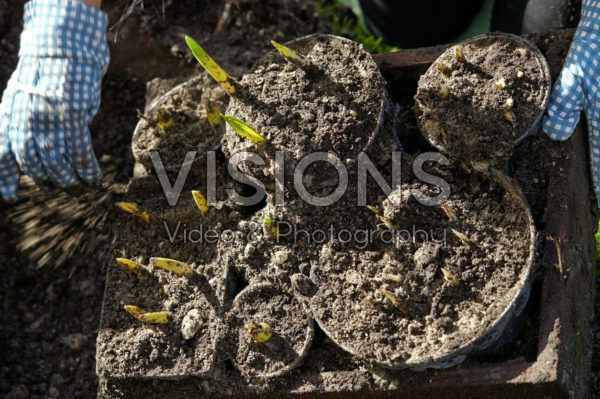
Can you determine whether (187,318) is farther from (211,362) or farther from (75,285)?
(75,285)

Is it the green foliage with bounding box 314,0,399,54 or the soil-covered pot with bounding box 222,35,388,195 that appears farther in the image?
the green foliage with bounding box 314,0,399,54

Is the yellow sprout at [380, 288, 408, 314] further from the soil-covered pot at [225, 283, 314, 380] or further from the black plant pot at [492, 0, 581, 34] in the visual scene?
the black plant pot at [492, 0, 581, 34]

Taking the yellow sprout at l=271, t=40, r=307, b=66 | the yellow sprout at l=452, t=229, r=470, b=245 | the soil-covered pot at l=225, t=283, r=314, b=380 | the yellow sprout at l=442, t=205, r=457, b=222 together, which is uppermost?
the yellow sprout at l=271, t=40, r=307, b=66

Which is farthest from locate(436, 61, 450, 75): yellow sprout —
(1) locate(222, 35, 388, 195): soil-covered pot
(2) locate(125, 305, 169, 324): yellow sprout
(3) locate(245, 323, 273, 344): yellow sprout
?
(2) locate(125, 305, 169, 324): yellow sprout

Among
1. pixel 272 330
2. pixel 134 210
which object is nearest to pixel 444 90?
pixel 272 330

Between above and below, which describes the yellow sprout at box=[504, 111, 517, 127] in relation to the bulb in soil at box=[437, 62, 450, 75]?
below

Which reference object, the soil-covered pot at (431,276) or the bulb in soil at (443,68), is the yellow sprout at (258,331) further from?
the bulb in soil at (443,68)

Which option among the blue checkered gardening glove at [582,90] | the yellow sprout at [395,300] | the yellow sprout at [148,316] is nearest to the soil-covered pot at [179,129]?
the yellow sprout at [148,316]
